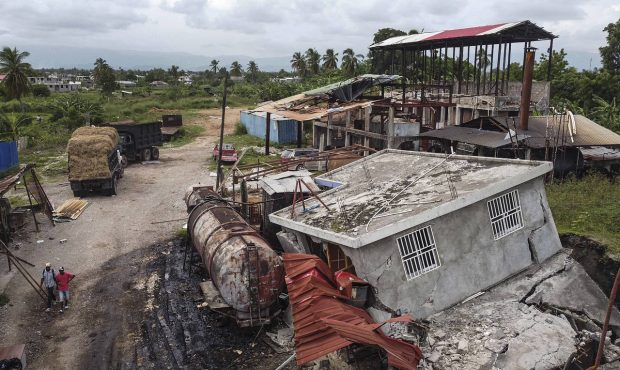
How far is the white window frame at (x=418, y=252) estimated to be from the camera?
39.7ft

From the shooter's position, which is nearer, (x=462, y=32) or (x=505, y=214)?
(x=505, y=214)

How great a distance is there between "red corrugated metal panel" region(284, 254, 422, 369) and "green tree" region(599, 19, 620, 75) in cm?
4341

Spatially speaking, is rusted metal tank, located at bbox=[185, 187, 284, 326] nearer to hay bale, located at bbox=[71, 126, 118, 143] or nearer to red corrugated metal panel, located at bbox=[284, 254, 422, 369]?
red corrugated metal panel, located at bbox=[284, 254, 422, 369]

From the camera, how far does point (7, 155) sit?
109 ft

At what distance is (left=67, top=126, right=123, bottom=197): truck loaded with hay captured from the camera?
87.9ft

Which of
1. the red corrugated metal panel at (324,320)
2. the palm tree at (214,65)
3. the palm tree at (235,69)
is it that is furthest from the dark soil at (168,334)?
the palm tree at (214,65)

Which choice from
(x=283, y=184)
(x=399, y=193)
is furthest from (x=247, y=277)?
(x=283, y=184)

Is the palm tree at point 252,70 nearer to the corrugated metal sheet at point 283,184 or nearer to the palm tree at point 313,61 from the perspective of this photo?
the palm tree at point 313,61

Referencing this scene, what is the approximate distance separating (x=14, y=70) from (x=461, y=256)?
5207 cm

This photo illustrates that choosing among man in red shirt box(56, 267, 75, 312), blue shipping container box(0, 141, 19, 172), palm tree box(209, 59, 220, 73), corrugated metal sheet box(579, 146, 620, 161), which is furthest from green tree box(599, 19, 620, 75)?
palm tree box(209, 59, 220, 73)

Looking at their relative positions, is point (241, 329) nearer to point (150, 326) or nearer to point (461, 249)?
point (150, 326)

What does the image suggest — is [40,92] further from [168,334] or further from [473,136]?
[168,334]

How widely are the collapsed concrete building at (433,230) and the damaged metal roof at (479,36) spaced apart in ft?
50.9

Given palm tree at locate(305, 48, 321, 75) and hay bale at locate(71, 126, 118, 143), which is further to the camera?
palm tree at locate(305, 48, 321, 75)
